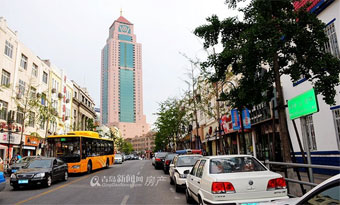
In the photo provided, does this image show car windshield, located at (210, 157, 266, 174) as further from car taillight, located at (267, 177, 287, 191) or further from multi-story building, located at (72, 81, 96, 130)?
multi-story building, located at (72, 81, 96, 130)

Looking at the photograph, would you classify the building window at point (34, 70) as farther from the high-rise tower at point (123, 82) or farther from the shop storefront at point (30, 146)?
the high-rise tower at point (123, 82)

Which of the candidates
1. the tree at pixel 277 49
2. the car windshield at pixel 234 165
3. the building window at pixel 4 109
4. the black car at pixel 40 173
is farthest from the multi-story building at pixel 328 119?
the building window at pixel 4 109

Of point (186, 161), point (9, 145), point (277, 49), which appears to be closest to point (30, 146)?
point (9, 145)

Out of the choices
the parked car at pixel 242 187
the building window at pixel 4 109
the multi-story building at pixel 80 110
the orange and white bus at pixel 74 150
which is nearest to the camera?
the parked car at pixel 242 187

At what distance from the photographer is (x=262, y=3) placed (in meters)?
9.05

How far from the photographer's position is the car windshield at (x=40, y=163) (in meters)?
14.2

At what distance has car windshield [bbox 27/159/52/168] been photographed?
14.2 metres

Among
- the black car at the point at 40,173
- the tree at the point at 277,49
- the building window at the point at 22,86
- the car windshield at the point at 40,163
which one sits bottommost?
the black car at the point at 40,173

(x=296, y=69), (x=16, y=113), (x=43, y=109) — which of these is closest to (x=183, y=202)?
(x=296, y=69)

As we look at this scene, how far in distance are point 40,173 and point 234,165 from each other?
407 inches

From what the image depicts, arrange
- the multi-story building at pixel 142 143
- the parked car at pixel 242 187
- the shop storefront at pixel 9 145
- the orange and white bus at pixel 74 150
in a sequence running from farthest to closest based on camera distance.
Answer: the multi-story building at pixel 142 143, the shop storefront at pixel 9 145, the orange and white bus at pixel 74 150, the parked car at pixel 242 187

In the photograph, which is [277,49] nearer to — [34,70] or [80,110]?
[34,70]

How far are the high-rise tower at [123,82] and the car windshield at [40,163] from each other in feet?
513

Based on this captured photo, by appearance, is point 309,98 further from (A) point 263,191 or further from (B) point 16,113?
(B) point 16,113
